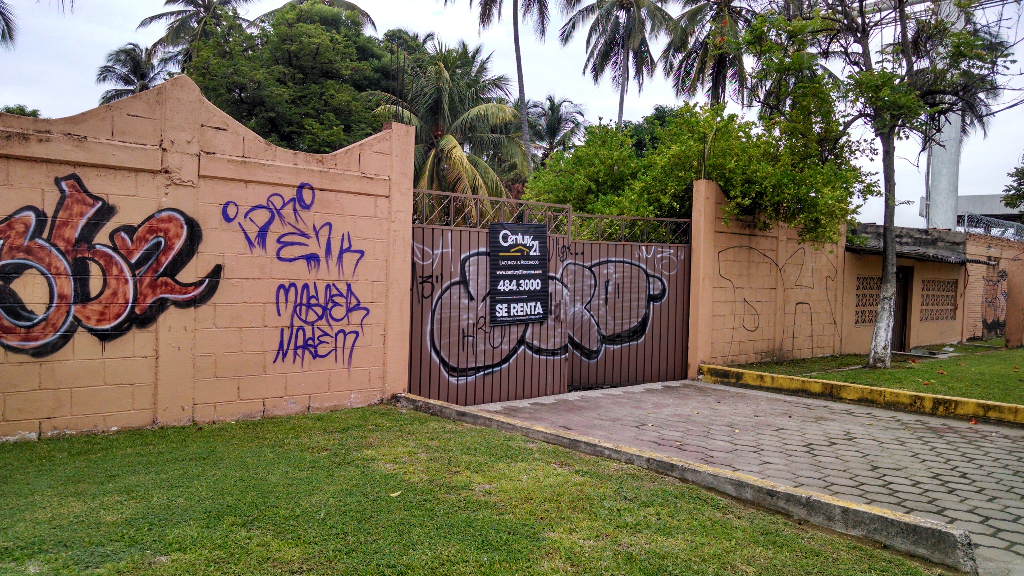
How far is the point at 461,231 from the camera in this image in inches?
309

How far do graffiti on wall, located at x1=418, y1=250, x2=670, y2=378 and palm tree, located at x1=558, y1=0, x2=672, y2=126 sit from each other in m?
17.5

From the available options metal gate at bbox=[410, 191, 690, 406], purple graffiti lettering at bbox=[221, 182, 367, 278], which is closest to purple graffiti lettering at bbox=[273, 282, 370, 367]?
purple graffiti lettering at bbox=[221, 182, 367, 278]

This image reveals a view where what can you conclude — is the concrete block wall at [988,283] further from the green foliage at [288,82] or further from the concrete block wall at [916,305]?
the green foliage at [288,82]

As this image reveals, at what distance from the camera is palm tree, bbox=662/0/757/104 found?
23.1 metres

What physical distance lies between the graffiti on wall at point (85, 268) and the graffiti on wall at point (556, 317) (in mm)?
2620

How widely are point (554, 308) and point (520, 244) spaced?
102 cm

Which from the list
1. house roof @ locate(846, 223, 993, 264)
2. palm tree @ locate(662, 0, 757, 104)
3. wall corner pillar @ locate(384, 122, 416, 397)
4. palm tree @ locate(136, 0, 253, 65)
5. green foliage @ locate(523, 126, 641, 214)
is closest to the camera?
wall corner pillar @ locate(384, 122, 416, 397)

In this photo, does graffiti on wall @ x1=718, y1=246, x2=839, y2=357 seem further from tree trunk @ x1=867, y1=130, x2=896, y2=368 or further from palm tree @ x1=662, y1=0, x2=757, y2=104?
palm tree @ x1=662, y1=0, x2=757, y2=104

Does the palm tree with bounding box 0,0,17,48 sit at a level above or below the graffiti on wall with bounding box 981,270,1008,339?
above

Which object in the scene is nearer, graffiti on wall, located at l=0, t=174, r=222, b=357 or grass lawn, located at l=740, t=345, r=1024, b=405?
graffiti on wall, located at l=0, t=174, r=222, b=357

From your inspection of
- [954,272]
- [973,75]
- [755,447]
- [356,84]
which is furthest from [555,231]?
[356,84]

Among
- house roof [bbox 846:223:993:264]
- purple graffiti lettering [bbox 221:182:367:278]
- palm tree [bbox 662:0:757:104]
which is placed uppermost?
palm tree [bbox 662:0:757:104]

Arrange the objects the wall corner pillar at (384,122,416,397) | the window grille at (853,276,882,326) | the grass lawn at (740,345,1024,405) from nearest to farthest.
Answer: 1. the wall corner pillar at (384,122,416,397)
2. the grass lawn at (740,345,1024,405)
3. the window grille at (853,276,882,326)

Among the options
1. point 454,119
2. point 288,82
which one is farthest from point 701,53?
point 288,82
